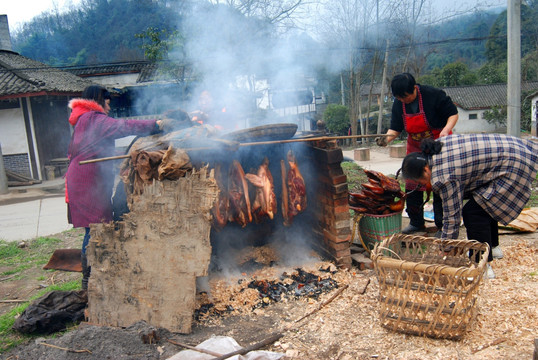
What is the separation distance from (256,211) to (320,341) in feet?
5.35

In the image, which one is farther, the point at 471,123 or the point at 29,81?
the point at 471,123

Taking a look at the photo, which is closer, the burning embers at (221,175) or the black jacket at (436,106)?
the burning embers at (221,175)

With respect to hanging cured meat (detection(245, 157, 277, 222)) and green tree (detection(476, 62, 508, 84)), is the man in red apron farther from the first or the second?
green tree (detection(476, 62, 508, 84))

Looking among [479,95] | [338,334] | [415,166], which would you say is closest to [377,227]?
[415,166]

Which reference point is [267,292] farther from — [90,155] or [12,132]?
[12,132]

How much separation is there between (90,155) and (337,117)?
25.0 metres

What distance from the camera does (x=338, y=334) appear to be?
337 cm

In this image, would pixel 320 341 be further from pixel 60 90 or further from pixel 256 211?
pixel 60 90

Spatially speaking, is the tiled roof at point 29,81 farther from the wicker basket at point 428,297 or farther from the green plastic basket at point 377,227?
the wicker basket at point 428,297

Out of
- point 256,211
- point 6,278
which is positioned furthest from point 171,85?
point 256,211

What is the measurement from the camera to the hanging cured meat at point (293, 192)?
4.55m

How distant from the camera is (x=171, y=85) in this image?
52.0 ft

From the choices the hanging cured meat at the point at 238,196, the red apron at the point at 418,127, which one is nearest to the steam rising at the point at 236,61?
the red apron at the point at 418,127

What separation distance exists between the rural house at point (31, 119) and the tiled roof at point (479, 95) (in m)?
31.4
